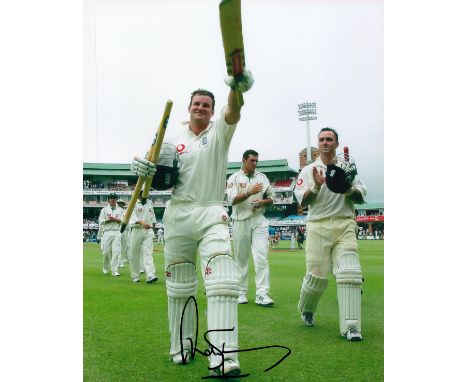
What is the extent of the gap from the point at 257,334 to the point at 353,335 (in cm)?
88

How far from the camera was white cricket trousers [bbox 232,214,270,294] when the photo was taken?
6.08 metres

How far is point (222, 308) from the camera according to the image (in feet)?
12.3

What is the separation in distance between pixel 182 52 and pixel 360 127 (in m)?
1.70

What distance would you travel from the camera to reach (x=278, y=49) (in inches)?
173

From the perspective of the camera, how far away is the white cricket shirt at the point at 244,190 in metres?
4.86

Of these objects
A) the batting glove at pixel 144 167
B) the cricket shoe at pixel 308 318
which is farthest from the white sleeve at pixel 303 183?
the batting glove at pixel 144 167

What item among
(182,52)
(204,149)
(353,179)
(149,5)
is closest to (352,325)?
(353,179)

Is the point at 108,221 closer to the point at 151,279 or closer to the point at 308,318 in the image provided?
the point at 151,279

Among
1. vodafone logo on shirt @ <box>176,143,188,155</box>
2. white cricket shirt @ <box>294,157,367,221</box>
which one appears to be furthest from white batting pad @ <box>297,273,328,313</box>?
vodafone logo on shirt @ <box>176,143,188,155</box>

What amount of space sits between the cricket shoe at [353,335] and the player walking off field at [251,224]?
41.4 inches

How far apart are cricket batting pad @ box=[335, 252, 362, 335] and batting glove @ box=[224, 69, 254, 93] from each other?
2101 millimetres

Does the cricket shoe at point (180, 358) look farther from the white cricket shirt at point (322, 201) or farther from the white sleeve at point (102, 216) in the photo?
the white cricket shirt at point (322, 201)

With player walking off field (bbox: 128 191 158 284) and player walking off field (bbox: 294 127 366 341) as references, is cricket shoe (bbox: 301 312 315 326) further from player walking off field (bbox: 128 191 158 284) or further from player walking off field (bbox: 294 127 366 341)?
player walking off field (bbox: 128 191 158 284)

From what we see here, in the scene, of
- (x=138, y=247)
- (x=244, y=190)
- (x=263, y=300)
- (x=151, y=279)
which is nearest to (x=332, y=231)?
(x=244, y=190)
